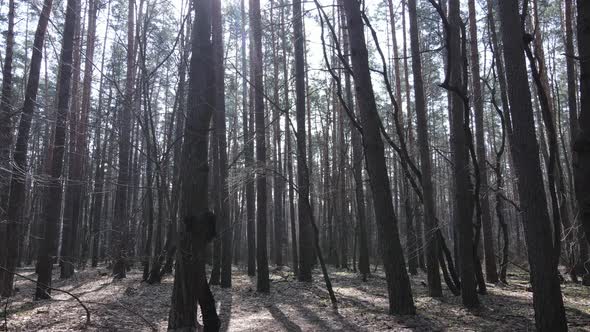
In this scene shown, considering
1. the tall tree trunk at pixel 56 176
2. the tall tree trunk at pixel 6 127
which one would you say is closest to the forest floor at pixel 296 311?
the tall tree trunk at pixel 6 127

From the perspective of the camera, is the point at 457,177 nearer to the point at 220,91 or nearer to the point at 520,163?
the point at 520,163

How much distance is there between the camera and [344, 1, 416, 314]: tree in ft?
21.8

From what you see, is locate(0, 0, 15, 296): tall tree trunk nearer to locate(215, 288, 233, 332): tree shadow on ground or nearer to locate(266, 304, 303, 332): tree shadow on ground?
locate(215, 288, 233, 332): tree shadow on ground

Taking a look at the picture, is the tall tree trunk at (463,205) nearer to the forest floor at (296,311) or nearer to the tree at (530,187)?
the forest floor at (296,311)

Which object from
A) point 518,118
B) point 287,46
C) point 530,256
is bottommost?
point 530,256

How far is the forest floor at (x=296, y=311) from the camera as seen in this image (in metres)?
6.45

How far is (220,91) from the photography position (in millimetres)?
12086

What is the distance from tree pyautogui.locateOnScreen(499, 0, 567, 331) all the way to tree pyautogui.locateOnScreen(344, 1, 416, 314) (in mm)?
2095

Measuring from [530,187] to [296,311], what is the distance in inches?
199

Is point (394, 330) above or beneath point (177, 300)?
beneath

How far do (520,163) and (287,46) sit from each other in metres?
15.0

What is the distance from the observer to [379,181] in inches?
271

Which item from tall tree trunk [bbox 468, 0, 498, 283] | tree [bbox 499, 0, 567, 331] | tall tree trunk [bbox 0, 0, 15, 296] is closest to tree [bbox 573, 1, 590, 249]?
tree [bbox 499, 0, 567, 331]

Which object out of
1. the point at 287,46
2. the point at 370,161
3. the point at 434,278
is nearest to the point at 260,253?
the point at 434,278
